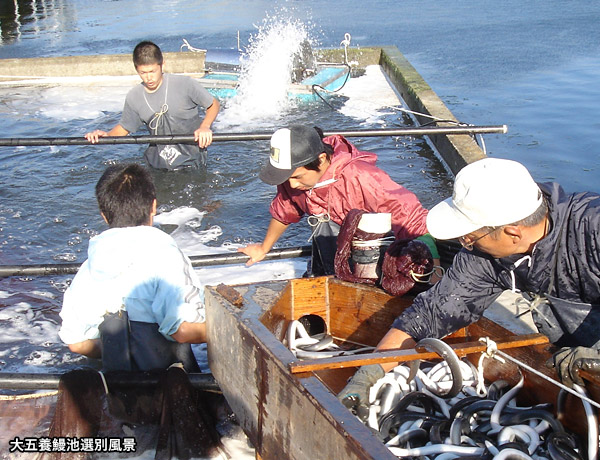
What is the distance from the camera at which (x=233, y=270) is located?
5.66m

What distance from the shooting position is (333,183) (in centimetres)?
379

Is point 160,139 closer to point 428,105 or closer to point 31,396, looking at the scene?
point 31,396

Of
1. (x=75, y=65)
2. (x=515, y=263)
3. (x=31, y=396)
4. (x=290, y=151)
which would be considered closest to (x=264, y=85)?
(x=75, y=65)

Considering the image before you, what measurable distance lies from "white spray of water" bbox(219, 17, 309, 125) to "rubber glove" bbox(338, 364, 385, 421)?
24.5ft

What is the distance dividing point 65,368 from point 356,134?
3.02 metres

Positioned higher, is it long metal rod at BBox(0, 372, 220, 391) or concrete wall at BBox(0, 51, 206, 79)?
concrete wall at BBox(0, 51, 206, 79)

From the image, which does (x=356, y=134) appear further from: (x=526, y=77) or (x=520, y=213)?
(x=526, y=77)

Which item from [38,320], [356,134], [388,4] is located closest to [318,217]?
[356,134]

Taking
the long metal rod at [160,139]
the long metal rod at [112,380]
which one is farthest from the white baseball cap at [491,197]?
the long metal rod at [160,139]

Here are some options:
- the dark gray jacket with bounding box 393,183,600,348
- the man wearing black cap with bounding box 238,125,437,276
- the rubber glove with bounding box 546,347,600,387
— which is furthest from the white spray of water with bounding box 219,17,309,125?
the rubber glove with bounding box 546,347,600,387

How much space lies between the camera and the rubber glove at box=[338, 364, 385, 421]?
2.71 m

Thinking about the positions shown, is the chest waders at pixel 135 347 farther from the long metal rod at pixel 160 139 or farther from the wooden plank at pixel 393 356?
the long metal rod at pixel 160 139

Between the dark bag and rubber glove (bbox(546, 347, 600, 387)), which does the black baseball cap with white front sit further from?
rubber glove (bbox(546, 347, 600, 387))

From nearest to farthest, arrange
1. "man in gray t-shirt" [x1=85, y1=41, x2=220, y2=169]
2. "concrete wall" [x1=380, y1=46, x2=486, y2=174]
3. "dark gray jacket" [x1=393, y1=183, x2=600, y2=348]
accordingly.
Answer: "dark gray jacket" [x1=393, y1=183, x2=600, y2=348]
"man in gray t-shirt" [x1=85, y1=41, x2=220, y2=169]
"concrete wall" [x1=380, y1=46, x2=486, y2=174]
